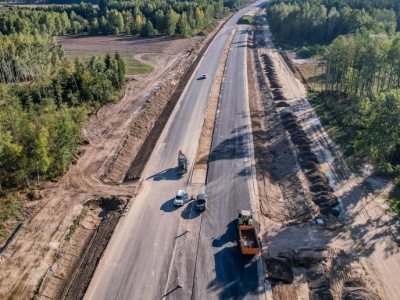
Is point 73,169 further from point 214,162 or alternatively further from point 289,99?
point 289,99

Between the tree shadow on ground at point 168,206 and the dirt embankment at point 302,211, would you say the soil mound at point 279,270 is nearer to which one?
the dirt embankment at point 302,211

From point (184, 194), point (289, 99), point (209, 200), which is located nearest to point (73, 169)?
point (184, 194)

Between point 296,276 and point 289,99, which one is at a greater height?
point 289,99

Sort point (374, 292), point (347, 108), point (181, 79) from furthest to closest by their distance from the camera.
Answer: point (181, 79)
point (347, 108)
point (374, 292)

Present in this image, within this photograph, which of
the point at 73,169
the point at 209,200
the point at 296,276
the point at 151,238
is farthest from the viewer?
the point at 73,169

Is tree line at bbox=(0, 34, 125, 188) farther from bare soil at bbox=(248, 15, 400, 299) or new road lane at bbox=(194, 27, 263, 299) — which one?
bare soil at bbox=(248, 15, 400, 299)
